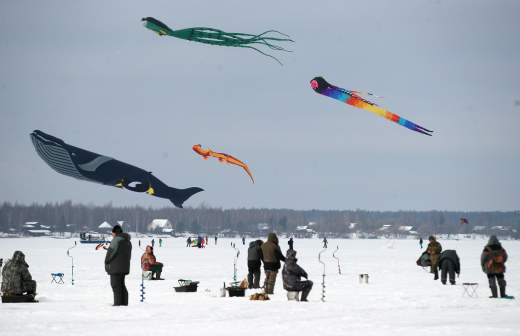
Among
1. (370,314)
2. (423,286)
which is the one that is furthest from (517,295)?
(370,314)

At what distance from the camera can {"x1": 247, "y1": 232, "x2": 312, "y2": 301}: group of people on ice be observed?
20281mm

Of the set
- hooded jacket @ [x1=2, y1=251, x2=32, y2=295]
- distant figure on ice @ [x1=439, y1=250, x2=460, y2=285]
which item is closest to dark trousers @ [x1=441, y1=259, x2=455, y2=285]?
distant figure on ice @ [x1=439, y1=250, x2=460, y2=285]

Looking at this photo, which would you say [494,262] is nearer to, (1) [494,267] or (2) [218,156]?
(1) [494,267]

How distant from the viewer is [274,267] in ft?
73.9

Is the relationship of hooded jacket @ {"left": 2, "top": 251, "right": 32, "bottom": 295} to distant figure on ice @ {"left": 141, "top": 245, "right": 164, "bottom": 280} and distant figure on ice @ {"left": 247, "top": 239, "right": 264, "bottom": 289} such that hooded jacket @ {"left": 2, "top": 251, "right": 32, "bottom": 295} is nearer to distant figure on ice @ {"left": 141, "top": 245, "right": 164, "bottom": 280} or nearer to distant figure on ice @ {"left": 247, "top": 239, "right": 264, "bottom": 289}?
distant figure on ice @ {"left": 247, "top": 239, "right": 264, "bottom": 289}

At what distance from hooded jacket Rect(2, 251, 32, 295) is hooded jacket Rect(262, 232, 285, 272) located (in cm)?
552

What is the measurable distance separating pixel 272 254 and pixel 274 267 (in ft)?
0.98

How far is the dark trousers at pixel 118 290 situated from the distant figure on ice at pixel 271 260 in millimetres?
4287

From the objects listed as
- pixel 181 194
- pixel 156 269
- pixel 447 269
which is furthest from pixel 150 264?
pixel 447 269

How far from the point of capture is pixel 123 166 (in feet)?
81.1

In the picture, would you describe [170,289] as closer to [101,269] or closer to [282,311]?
[282,311]

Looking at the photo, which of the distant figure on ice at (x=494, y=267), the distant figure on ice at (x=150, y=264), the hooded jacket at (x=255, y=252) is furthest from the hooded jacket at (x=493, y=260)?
the distant figure on ice at (x=150, y=264)

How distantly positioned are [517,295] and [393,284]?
16.8ft

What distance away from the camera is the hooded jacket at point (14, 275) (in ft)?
64.4
